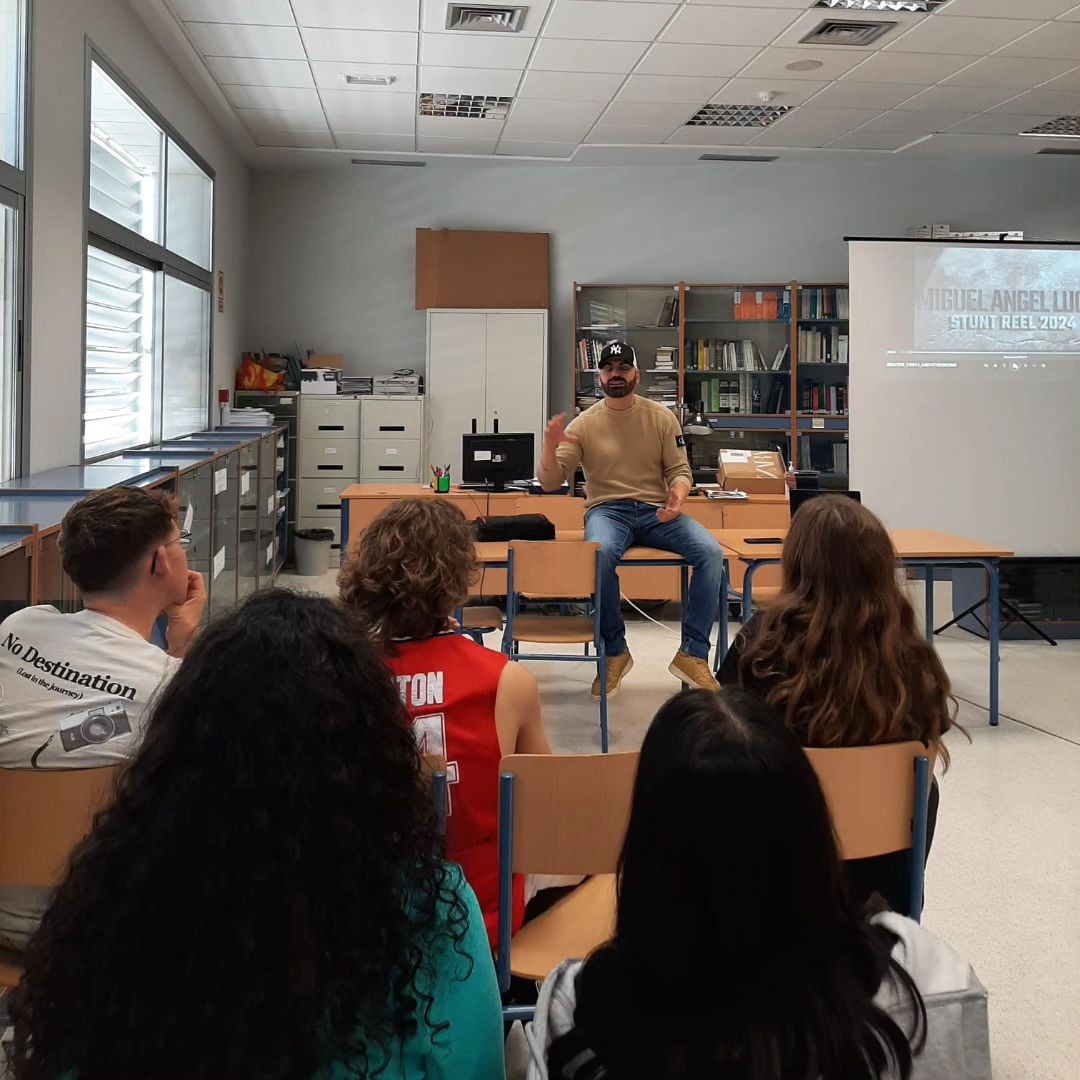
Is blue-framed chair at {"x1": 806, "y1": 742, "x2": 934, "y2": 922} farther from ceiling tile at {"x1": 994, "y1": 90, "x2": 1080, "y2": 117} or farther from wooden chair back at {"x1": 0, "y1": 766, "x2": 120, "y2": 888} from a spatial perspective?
ceiling tile at {"x1": 994, "y1": 90, "x2": 1080, "y2": 117}

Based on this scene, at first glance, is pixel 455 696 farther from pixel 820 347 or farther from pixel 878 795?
pixel 820 347

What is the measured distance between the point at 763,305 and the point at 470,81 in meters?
3.30

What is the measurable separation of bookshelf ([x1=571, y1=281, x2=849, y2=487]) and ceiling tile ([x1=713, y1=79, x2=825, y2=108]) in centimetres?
198

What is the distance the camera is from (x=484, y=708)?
2.07 meters

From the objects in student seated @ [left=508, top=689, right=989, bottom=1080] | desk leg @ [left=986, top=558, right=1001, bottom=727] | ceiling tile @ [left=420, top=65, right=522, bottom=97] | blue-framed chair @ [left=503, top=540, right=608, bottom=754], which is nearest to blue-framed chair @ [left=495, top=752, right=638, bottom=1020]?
student seated @ [left=508, top=689, right=989, bottom=1080]

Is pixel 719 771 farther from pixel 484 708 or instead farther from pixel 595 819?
pixel 484 708

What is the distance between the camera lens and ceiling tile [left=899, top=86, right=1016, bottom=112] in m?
7.22

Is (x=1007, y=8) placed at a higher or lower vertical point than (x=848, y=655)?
higher

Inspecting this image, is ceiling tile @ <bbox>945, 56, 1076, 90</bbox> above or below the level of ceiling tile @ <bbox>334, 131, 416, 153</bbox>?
below

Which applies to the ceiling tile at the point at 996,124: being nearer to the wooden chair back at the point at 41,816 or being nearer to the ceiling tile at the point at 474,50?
the ceiling tile at the point at 474,50

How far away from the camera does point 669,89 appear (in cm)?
722

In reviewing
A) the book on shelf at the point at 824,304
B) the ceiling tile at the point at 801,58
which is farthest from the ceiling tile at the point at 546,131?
the book on shelf at the point at 824,304

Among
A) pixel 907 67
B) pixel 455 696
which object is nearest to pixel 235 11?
pixel 907 67

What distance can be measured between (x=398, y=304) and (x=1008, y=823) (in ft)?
23.5
